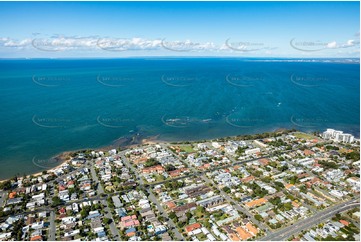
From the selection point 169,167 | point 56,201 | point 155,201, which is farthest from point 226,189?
point 56,201

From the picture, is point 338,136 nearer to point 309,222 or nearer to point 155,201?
point 309,222

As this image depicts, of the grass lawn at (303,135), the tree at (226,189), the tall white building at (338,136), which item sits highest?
the tall white building at (338,136)

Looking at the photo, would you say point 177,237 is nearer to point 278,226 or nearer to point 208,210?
point 208,210

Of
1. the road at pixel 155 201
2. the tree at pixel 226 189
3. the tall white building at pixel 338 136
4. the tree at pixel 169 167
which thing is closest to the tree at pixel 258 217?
the tree at pixel 226 189

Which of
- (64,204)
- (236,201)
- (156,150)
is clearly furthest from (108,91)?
(236,201)

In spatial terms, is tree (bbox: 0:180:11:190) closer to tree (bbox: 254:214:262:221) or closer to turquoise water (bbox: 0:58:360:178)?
turquoise water (bbox: 0:58:360:178)

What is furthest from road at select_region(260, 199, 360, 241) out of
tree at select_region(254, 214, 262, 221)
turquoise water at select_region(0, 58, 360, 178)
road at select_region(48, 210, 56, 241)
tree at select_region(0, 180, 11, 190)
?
tree at select_region(0, 180, 11, 190)

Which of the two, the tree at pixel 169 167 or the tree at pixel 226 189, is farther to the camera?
the tree at pixel 169 167

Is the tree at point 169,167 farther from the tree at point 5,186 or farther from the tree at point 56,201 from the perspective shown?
the tree at point 5,186
